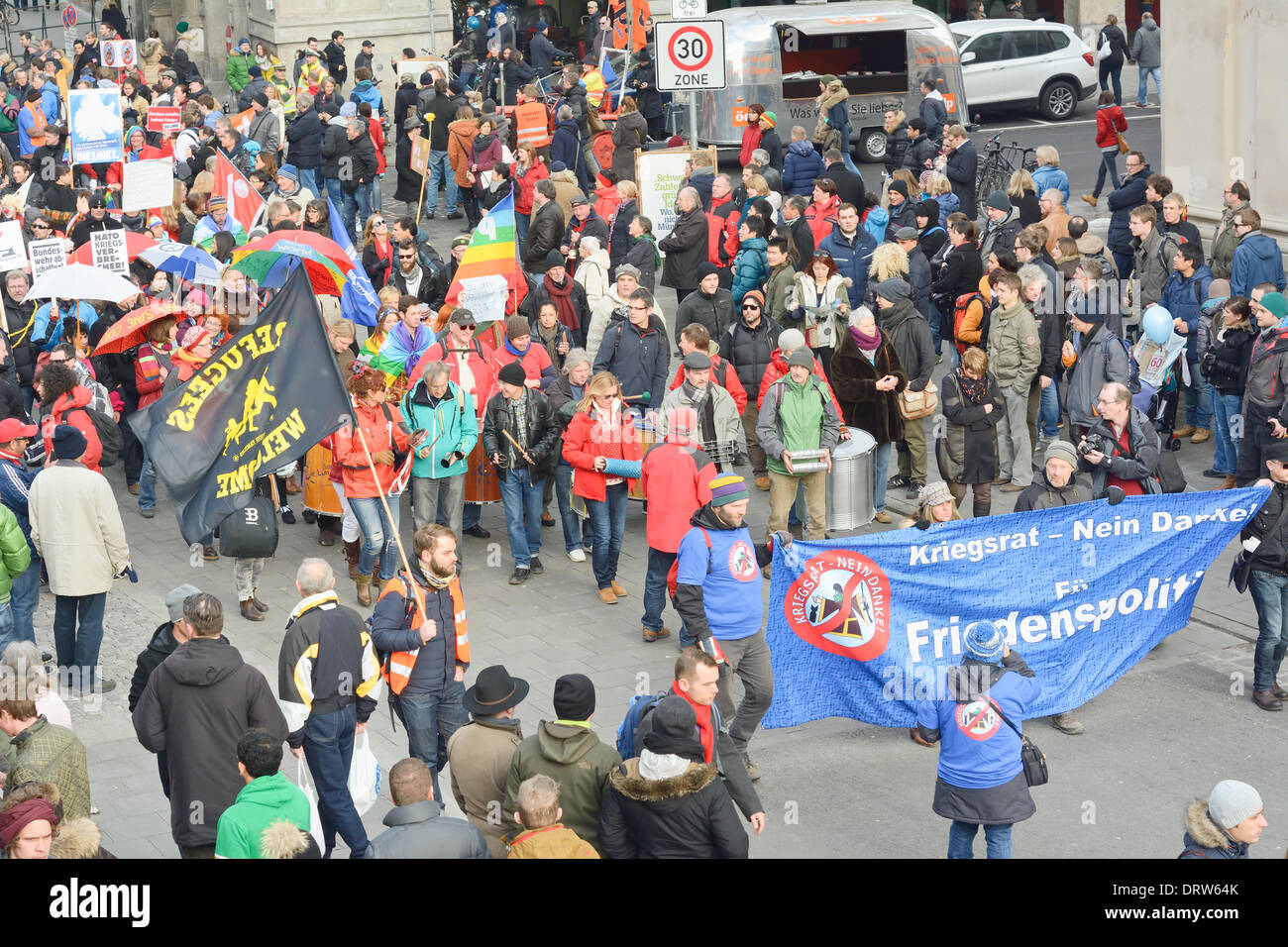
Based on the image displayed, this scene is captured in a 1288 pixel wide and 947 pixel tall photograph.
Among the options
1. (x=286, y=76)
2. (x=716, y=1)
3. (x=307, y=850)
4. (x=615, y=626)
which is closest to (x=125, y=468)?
(x=615, y=626)

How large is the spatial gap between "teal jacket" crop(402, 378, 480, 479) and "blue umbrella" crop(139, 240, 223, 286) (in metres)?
3.61

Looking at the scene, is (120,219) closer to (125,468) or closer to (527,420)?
(125,468)

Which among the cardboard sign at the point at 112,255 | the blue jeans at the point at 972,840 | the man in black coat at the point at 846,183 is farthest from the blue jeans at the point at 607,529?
the man in black coat at the point at 846,183

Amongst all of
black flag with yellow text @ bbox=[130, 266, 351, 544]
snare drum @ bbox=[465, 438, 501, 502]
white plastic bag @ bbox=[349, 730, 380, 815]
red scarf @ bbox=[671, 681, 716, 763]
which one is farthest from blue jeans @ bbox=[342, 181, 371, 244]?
red scarf @ bbox=[671, 681, 716, 763]

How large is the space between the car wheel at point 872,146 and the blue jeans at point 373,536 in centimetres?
1738

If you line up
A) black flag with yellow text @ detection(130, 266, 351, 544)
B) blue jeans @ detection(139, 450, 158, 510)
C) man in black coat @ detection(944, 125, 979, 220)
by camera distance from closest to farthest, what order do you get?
black flag with yellow text @ detection(130, 266, 351, 544) → blue jeans @ detection(139, 450, 158, 510) → man in black coat @ detection(944, 125, 979, 220)

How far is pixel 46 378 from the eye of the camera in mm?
11758

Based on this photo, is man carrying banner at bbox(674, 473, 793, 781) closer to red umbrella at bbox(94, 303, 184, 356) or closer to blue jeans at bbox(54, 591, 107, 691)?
blue jeans at bbox(54, 591, 107, 691)

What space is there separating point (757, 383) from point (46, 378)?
521 centimetres

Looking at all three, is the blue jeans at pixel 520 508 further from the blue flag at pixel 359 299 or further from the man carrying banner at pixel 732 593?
the man carrying banner at pixel 732 593

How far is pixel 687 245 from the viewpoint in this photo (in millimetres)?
16625

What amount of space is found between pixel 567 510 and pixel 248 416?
154 inches

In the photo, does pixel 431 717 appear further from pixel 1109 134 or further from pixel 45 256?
pixel 1109 134

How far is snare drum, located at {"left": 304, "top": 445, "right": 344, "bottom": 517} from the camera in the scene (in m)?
13.0
